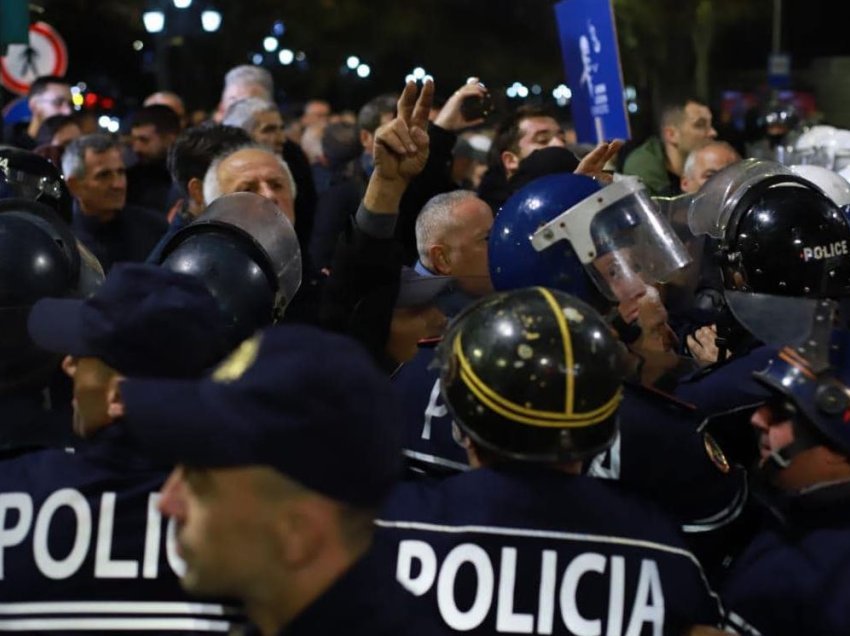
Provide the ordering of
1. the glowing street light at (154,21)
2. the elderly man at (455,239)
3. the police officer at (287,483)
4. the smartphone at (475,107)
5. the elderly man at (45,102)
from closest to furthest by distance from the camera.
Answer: the police officer at (287,483) < the elderly man at (455,239) < the smartphone at (475,107) < the elderly man at (45,102) < the glowing street light at (154,21)

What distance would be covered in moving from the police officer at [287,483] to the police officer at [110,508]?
0.69 metres

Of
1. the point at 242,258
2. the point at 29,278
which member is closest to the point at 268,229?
the point at 242,258

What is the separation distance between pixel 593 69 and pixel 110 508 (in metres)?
5.12

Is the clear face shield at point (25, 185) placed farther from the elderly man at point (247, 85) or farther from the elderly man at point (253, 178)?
the elderly man at point (247, 85)

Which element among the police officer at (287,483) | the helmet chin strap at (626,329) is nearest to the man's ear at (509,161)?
the helmet chin strap at (626,329)

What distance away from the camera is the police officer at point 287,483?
1891 millimetres

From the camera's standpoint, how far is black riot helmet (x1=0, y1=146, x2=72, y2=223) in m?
5.26

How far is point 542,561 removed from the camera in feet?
8.78

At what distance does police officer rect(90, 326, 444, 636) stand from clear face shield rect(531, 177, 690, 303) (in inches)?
65.2

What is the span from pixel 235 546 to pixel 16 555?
37.5 inches

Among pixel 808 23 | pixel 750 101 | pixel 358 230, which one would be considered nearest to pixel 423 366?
pixel 358 230

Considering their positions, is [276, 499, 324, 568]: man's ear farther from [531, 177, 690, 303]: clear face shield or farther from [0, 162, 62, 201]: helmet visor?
[0, 162, 62, 201]: helmet visor

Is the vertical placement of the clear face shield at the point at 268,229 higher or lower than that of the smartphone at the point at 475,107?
lower

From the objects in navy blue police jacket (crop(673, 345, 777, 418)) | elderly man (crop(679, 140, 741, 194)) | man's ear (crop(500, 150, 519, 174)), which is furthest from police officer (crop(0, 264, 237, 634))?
elderly man (crop(679, 140, 741, 194))
